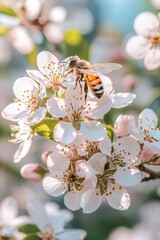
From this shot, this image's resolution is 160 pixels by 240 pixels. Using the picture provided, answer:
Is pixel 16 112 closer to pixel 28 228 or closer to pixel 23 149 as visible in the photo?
pixel 23 149

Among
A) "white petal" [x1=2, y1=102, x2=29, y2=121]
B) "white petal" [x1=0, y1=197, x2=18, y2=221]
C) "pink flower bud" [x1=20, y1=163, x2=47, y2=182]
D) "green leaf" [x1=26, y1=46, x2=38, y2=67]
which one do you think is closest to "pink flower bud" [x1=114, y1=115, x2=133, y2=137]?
"white petal" [x1=2, y1=102, x2=29, y2=121]

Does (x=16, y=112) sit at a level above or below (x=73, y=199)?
above

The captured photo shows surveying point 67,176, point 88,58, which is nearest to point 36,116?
point 67,176

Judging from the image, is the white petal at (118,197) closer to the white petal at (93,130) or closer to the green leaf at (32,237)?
the white petal at (93,130)

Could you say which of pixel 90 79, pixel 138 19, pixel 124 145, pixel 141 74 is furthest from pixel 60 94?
pixel 141 74

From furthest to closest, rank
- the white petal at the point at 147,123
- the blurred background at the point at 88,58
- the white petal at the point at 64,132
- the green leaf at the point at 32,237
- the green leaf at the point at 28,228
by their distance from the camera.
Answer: the blurred background at the point at 88,58 → the green leaf at the point at 28,228 → the green leaf at the point at 32,237 → the white petal at the point at 147,123 → the white petal at the point at 64,132

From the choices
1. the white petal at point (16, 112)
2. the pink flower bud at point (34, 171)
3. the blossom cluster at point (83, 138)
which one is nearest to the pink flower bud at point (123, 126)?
the blossom cluster at point (83, 138)
